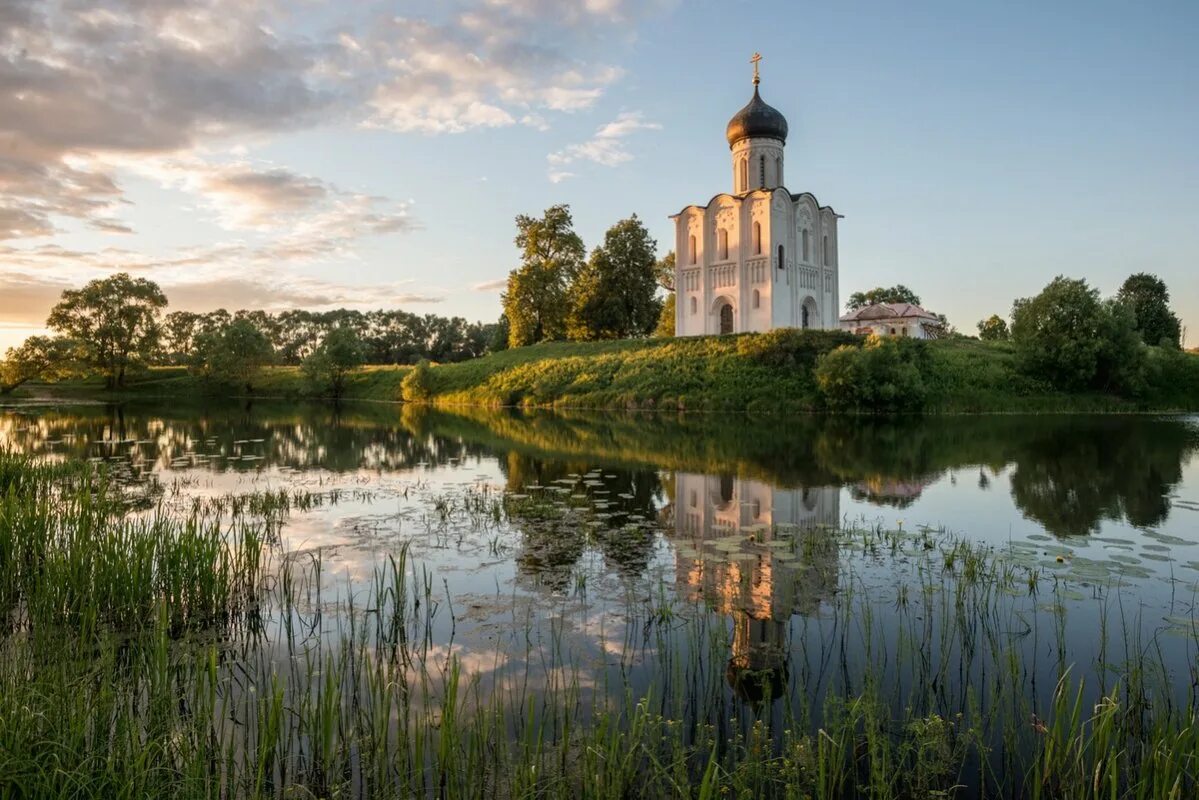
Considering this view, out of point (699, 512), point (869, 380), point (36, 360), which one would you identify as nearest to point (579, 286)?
point (869, 380)

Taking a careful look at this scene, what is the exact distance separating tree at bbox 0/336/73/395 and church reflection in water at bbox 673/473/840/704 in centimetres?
5228

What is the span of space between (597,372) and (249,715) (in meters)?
42.7

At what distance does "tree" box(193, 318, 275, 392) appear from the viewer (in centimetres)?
6806

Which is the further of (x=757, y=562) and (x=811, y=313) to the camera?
(x=811, y=313)

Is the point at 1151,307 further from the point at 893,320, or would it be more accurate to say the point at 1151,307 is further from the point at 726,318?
the point at 726,318

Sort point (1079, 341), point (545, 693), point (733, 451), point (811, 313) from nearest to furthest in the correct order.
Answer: point (545, 693)
point (733, 451)
point (1079, 341)
point (811, 313)

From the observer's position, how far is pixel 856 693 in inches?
196

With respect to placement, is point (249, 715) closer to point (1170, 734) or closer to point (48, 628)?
point (48, 628)

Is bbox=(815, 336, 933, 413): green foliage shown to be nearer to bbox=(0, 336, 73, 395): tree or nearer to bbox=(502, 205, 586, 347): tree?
bbox=(502, 205, 586, 347): tree

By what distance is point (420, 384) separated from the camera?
5859 cm

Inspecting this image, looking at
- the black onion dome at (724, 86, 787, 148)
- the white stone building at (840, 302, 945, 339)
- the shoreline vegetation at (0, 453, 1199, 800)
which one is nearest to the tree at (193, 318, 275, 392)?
the black onion dome at (724, 86, 787, 148)

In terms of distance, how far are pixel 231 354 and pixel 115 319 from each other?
10019 mm

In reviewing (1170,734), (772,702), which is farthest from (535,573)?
(1170,734)

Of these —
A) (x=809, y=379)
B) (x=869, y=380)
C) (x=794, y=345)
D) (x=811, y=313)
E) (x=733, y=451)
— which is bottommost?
(x=733, y=451)
